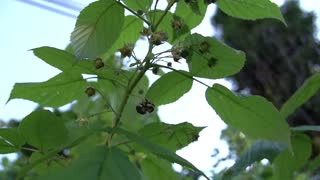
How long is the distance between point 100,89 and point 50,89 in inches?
3.2

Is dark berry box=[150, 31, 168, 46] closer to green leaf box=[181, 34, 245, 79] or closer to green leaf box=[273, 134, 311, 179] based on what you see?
green leaf box=[181, 34, 245, 79]

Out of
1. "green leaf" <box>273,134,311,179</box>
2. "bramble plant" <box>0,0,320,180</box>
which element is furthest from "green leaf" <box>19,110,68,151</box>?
→ "green leaf" <box>273,134,311,179</box>

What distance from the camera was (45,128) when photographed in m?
0.63

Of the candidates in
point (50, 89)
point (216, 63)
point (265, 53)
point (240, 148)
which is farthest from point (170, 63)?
point (265, 53)

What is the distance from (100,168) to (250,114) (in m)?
0.25

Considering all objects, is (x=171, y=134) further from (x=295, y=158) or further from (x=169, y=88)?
(x=295, y=158)

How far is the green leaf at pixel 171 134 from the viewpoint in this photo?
71 centimetres

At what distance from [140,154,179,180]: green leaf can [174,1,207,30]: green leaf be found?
20cm

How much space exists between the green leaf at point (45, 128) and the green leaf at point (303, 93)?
14.1 inches

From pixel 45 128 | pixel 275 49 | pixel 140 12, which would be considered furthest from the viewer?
pixel 275 49

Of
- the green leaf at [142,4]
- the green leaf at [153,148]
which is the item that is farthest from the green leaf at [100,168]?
the green leaf at [142,4]

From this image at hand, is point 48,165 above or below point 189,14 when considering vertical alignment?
below

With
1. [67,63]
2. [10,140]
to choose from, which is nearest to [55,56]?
[67,63]

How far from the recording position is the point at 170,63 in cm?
69
